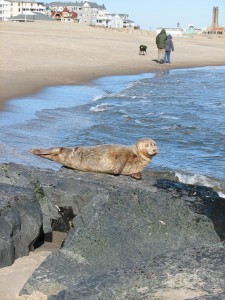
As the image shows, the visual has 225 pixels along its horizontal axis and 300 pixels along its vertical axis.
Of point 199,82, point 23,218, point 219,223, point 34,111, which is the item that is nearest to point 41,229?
point 23,218

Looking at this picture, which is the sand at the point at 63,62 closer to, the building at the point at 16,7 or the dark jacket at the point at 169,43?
the dark jacket at the point at 169,43

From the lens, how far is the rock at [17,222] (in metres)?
4.91

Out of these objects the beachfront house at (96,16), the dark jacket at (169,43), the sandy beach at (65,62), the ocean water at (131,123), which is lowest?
the ocean water at (131,123)

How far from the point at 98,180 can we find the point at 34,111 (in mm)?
8977

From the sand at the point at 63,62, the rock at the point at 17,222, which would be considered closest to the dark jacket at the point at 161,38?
the sand at the point at 63,62

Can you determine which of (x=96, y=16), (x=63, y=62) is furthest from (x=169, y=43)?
(x=96, y=16)

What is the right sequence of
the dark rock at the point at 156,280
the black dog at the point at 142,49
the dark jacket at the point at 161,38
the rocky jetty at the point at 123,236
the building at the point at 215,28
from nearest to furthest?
the dark rock at the point at 156,280, the rocky jetty at the point at 123,236, the dark jacket at the point at 161,38, the black dog at the point at 142,49, the building at the point at 215,28

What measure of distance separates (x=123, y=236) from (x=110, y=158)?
2.13 m

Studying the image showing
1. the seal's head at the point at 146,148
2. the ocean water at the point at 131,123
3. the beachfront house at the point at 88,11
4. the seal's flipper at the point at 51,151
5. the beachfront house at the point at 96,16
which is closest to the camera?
the seal's head at the point at 146,148

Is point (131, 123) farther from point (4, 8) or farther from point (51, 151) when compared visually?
point (4, 8)

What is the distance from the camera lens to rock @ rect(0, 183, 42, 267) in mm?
4912

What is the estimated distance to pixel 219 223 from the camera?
5.99 metres

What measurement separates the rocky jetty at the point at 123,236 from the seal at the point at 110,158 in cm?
17

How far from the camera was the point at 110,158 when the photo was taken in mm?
7137
